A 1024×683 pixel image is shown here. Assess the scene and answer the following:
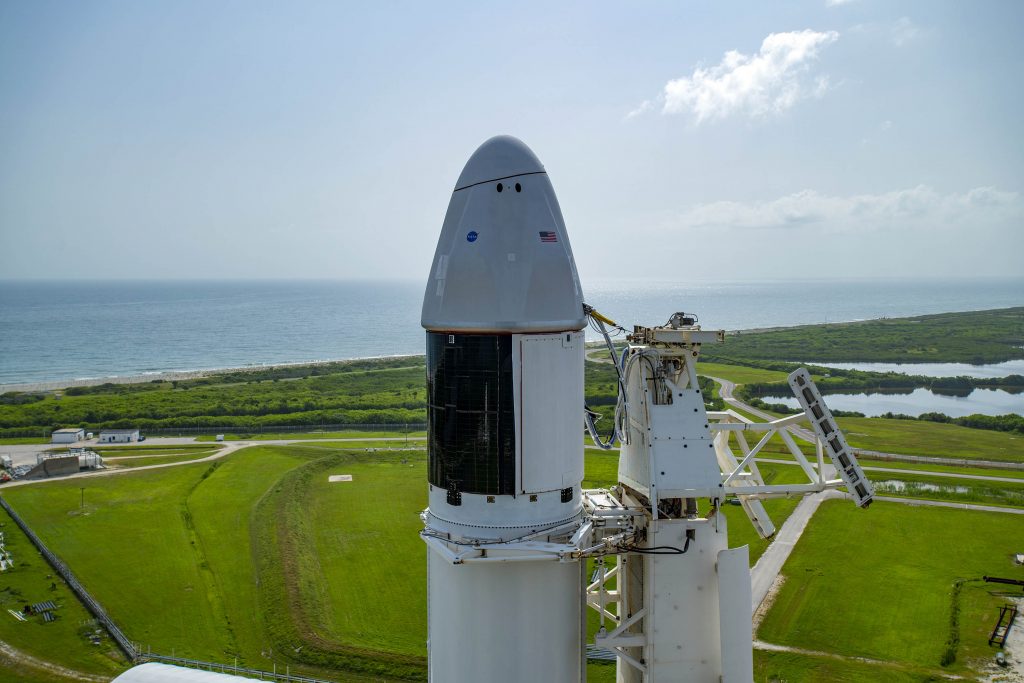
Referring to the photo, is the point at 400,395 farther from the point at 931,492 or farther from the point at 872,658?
the point at 872,658

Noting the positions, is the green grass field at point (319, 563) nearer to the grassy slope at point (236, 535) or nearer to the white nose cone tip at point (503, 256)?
the grassy slope at point (236, 535)

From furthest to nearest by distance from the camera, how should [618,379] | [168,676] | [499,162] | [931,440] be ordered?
[931,440], [168,676], [618,379], [499,162]

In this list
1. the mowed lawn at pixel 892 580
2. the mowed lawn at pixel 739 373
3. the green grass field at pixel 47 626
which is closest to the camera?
the green grass field at pixel 47 626

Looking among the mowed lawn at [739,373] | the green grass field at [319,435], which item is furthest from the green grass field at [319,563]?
the mowed lawn at [739,373]

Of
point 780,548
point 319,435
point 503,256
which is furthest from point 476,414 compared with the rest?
point 319,435

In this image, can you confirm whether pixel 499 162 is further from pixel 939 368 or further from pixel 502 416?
pixel 939 368
